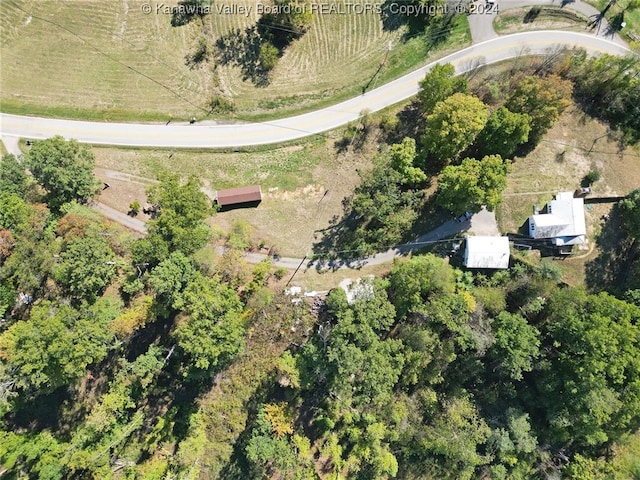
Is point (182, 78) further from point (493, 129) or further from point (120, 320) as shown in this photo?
point (493, 129)

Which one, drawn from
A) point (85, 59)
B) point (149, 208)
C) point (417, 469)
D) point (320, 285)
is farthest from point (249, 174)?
point (417, 469)

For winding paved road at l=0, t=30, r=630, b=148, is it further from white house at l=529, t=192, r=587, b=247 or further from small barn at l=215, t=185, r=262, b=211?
white house at l=529, t=192, r=587, b=247

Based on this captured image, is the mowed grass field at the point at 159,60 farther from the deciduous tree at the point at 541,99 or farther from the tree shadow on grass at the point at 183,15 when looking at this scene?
the deciduous tree at the point at 541,99

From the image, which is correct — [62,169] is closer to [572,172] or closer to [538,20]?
[572,172]

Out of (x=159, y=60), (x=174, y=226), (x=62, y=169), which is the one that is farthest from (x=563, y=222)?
(x=62, y=169)

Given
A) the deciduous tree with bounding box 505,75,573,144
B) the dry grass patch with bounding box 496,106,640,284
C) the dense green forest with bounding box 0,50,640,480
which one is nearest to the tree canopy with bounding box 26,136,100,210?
the dense green forest with bounding box 0,50,640,480

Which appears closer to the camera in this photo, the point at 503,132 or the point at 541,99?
the point at 541,99

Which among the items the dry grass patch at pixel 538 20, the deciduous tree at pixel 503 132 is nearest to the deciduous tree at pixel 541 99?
the deciduous tree at pixel 503 132
